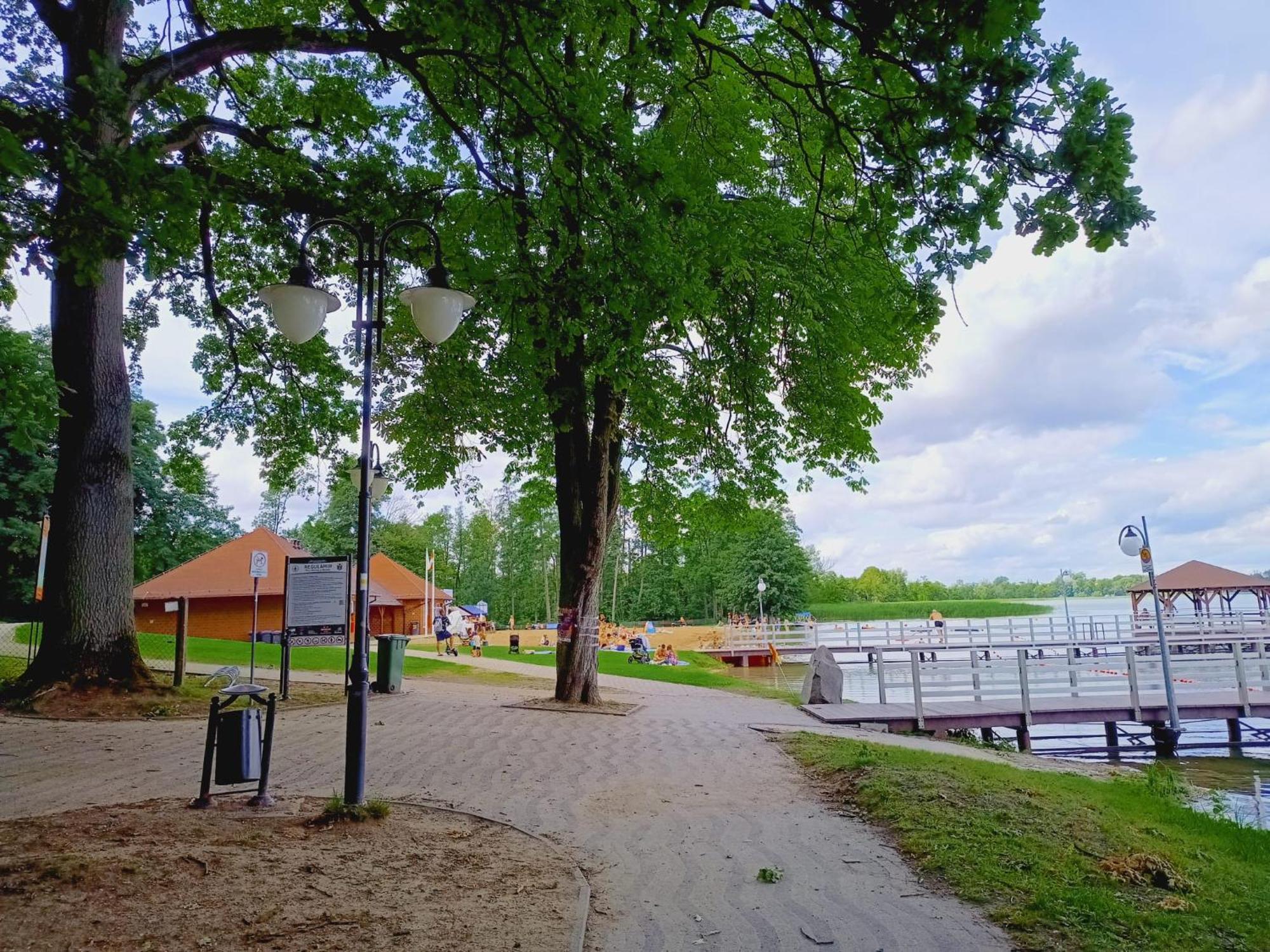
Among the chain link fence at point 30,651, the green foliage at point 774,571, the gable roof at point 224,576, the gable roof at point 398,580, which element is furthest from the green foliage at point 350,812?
the green foliage at point 774,571

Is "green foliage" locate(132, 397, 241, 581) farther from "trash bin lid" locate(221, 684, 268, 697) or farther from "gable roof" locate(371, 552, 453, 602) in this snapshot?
"trash bin lid" locate(221, 684, 268, 697)

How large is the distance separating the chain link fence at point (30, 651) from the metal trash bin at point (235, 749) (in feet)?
25.3

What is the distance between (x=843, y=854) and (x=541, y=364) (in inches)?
280

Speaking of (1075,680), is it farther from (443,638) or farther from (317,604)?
(443,638)

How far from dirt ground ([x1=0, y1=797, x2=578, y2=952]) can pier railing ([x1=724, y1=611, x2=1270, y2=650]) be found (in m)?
25.1

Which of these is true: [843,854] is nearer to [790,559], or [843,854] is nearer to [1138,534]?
[1138,534]

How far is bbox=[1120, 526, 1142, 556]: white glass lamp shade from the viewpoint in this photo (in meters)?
17.3

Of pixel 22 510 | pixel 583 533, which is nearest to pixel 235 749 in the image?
pixel 583 533

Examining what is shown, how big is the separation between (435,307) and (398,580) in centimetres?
4133

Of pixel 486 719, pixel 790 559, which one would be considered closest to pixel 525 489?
pixel 486 719

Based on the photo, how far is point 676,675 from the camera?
2277 cm

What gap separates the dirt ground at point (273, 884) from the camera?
3.59 metres

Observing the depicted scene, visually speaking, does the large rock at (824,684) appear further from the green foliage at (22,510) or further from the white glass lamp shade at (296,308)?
the green foliage at (22,510)

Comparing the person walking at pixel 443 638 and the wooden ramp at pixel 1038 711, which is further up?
the person walking at pixel 443 638
